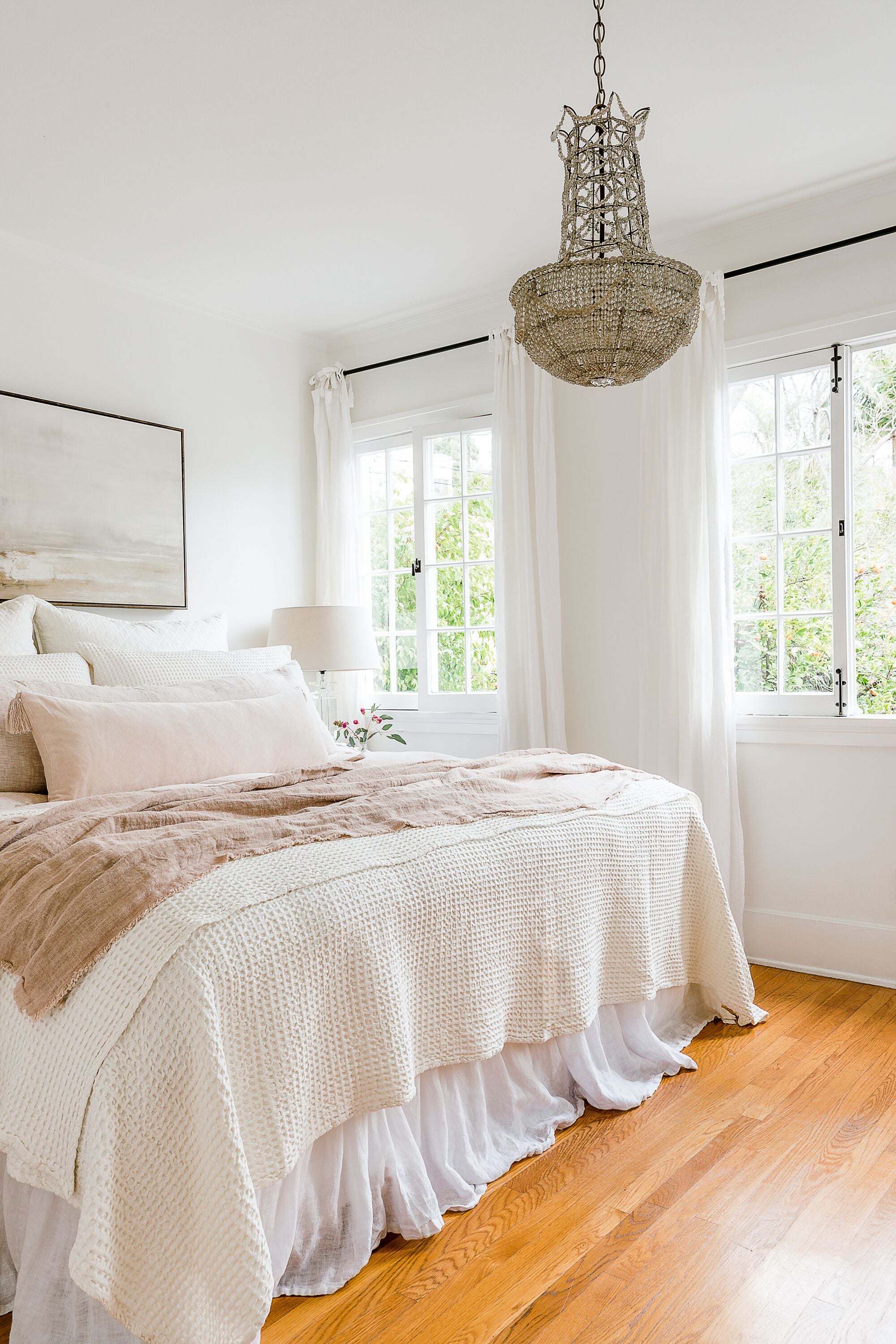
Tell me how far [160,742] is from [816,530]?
93.0 inches

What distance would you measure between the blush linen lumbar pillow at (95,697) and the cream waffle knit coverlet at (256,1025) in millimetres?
1043

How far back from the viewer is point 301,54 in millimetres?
2508

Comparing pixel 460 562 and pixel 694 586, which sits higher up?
pixel 460 562

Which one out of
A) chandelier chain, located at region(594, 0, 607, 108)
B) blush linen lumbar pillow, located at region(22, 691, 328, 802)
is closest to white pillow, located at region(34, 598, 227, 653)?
blush linen lumbar pillow, located at region(22, 691, 328, 802)

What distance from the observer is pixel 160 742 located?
262cm

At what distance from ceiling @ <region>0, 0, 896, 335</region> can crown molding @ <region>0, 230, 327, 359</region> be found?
0.14 feet

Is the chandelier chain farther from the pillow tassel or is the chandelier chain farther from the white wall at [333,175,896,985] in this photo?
the pillow tassel

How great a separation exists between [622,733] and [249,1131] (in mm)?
2616

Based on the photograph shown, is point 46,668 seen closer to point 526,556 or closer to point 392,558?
point 526,556

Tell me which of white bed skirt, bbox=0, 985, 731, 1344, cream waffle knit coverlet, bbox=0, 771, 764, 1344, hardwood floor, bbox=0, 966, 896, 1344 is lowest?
hardwood floor, bbox=0, 966, 896, 1344

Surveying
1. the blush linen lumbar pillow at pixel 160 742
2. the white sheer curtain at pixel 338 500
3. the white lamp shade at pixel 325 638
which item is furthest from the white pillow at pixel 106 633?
the white sheer curtain at pixel 338 500

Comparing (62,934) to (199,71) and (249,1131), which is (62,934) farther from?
(199,71)

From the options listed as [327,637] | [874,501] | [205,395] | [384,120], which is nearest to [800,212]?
[874,501]

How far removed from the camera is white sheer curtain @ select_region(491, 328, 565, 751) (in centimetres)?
392
